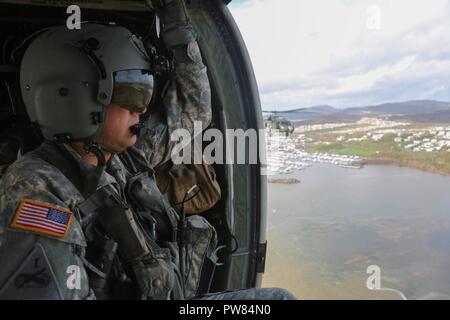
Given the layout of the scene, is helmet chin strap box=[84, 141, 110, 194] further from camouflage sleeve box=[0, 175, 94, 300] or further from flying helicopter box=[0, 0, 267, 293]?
flying helicopter box=[0, 0, 267, 293]

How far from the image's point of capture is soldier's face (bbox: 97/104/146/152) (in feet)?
4.70

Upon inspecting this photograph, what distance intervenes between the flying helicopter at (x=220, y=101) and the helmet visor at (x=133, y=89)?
0.37 metres

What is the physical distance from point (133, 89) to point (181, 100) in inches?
18.4

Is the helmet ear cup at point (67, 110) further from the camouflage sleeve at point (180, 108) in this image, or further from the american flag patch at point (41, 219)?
the camouflage sleeve at point (180, 108)

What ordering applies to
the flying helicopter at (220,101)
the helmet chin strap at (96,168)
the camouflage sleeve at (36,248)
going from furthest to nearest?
the flying helicopter at (220,101), the helmet chin strap at (96,168), the camouflage sleeve at (36,248)

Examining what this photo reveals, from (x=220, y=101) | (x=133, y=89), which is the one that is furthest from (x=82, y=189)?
(x=220, y=101)

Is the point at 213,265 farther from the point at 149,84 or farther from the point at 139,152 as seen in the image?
the point at 149,84

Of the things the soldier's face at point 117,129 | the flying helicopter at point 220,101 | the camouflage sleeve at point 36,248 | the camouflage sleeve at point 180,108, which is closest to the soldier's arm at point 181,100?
the camouflage sleeve at point 180,108

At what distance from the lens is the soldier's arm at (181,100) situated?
1755 mm

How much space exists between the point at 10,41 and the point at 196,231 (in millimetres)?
1013

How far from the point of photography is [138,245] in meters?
1.37

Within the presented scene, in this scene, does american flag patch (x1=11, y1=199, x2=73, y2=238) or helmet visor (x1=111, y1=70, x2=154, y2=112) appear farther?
helmet visor (x1=111, y1=70, x2=154, y2=112)

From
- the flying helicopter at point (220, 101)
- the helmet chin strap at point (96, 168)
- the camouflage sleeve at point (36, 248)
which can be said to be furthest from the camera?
the flying helicopter at point (220, 101)

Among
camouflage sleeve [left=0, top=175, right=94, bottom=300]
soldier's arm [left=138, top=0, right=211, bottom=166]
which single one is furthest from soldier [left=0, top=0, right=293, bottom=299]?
soldier's arm [left=138, top=0, right=211, bottom=166]
